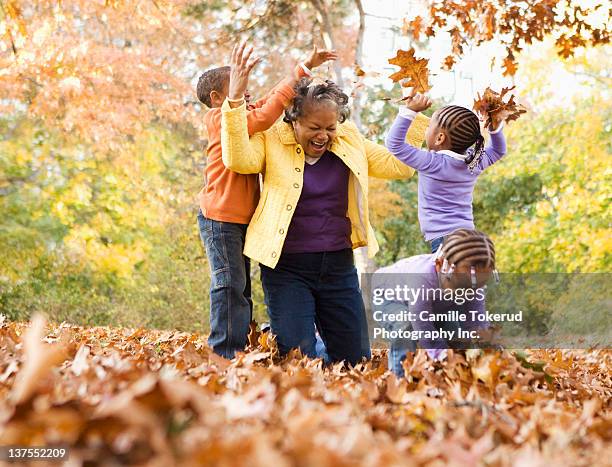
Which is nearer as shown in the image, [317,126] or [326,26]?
[317,126]

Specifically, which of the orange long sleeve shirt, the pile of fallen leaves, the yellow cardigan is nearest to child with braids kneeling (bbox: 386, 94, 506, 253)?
the yellow cardigan

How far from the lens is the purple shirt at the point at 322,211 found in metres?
3.98

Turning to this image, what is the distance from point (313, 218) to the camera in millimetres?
4004

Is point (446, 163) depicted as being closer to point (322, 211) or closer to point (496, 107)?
point (496, 107)

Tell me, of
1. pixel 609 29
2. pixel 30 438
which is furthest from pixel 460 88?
pixel 30 438

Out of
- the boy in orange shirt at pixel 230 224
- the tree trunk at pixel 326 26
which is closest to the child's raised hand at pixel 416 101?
the boy in orange shirt at pixel 230 224

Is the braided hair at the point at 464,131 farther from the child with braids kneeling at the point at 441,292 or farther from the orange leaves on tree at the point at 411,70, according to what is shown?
the child with braids kneeling at the point at 441,292

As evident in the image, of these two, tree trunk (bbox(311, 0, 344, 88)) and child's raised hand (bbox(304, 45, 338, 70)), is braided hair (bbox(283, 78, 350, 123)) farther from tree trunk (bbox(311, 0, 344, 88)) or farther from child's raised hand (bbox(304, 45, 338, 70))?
tree trunk (bbox(311, 0, 344, 88))

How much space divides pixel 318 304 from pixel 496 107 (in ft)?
4.63

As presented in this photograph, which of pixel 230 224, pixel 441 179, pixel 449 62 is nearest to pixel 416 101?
pixel 441 179

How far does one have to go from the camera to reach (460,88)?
→ 1017 centimetres

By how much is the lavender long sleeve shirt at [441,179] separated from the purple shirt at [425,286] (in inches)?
27.3

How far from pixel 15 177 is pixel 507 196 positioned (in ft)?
38.6

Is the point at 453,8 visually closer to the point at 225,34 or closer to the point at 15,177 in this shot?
the point at 225,34
